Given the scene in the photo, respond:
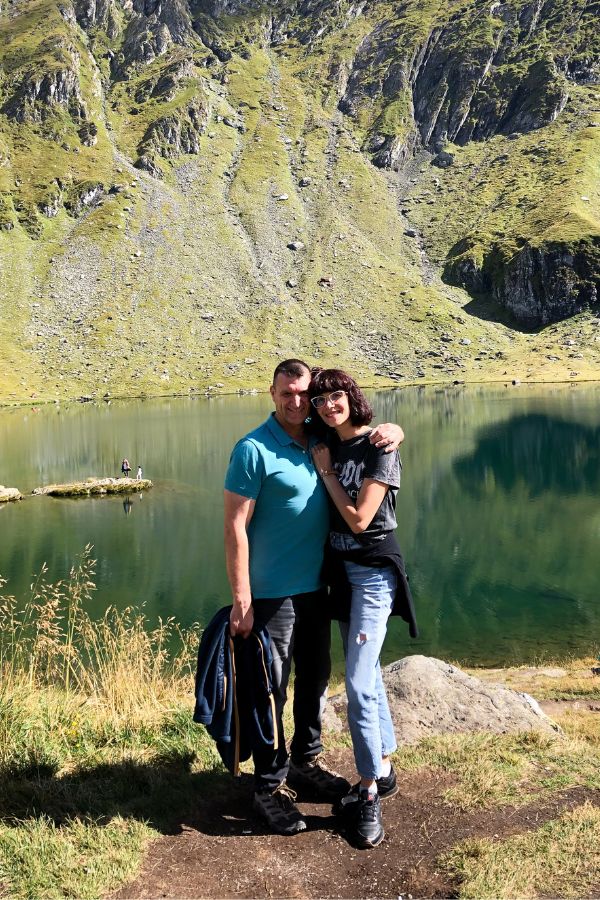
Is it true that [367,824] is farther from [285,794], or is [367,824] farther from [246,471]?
[246,471]

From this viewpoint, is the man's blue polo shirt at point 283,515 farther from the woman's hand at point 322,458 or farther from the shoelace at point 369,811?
the shoelace at point 369,811

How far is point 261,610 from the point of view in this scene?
5.79 meters

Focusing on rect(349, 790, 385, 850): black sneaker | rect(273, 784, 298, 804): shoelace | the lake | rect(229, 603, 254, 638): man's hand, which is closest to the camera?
rect(349, 790, 385, 850): black sneaker

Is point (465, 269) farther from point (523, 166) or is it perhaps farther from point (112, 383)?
point (112, 383)

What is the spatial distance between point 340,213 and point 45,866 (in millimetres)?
184783

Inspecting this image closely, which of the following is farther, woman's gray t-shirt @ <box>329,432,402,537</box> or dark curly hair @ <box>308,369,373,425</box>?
dark curly hair @ <box>308,369,373,425</box>

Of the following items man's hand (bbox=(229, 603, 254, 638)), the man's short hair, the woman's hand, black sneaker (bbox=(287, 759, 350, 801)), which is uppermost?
the man's short hair

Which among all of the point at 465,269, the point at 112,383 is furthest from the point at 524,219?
the point at 112,383

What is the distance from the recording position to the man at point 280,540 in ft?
18.2

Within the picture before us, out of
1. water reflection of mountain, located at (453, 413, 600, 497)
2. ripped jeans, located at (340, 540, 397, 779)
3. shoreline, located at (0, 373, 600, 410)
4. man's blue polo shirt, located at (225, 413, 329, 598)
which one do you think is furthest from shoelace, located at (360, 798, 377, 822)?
shoreline, located at (0, 373, 600, 410)

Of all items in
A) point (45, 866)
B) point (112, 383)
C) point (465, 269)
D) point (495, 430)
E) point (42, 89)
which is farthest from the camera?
point (42, 89)

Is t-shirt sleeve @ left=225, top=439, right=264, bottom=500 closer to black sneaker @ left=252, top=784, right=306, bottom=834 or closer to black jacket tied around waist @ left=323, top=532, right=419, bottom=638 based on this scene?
black jacket tied around waist @ left=323, top=532, right=419, bottom=638

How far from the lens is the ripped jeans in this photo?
5676mm

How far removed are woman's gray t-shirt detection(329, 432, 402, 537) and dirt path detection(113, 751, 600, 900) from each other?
2.64 metres
